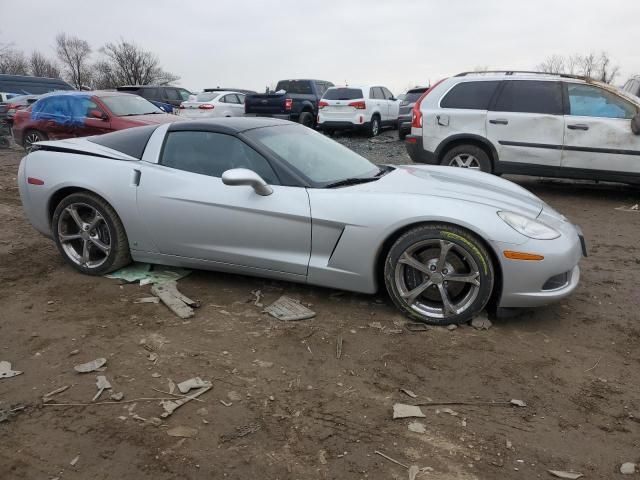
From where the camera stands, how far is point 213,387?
9.01 feet

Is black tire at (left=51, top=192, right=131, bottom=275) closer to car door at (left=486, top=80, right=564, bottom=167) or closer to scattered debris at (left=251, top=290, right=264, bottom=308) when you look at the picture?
scattered debris at (left=251, top=290, right=264, bottom=308)

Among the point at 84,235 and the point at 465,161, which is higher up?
the point at 465,161

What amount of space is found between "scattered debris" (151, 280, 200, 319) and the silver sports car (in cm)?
21

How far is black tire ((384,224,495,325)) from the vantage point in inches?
129

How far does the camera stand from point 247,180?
3447 millimetres

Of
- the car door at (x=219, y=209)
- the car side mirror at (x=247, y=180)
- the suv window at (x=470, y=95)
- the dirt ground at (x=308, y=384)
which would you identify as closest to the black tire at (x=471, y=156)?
the suv window at (x=470, y=95)

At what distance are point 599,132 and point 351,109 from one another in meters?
8.65

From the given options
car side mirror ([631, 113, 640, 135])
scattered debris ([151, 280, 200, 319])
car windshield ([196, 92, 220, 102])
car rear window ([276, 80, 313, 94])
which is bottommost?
scattered debris ([151, 280, 200, 319])

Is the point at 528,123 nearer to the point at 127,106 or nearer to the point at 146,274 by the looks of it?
the point at 146,274

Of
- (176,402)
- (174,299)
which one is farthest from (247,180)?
(176,402)

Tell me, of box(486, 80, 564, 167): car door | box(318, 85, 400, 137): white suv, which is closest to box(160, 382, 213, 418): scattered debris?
box(486, 80, 564, 167): car door

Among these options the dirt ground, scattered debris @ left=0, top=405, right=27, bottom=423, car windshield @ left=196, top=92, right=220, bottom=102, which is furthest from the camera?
car windshield @ left=196, top=92, right=220, bottom=102

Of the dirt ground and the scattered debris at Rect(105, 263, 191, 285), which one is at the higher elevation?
the scattered debris at Rect(105, 263, 191, 285)

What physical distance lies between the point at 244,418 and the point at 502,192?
2.49 meters
